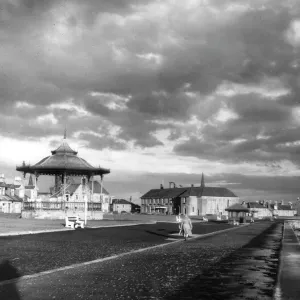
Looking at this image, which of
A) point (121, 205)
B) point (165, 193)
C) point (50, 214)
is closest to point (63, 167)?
point (50, 214)

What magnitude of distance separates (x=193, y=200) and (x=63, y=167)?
11323cm

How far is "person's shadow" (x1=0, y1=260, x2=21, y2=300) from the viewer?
7266mm

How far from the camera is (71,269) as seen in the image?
10.7 meters

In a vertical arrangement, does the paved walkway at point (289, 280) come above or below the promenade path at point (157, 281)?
above

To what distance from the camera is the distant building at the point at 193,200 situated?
162625 millimetres

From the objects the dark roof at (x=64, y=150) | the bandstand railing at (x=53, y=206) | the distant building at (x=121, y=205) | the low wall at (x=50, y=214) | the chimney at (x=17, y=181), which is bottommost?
the low wall at (x=50, y=214)

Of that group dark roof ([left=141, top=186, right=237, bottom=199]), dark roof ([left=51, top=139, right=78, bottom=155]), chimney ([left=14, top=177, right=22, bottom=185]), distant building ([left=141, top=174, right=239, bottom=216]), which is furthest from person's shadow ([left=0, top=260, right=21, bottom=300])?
dark roof ([left=141, top=186, right=237, bottom=199])

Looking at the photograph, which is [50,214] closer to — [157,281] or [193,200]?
[157,281]

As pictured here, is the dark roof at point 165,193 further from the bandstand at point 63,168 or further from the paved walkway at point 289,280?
the paved walkway at point 289,280

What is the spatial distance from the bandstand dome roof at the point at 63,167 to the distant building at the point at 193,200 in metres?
103

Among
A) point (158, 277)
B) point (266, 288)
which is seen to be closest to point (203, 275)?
point (158, 277)

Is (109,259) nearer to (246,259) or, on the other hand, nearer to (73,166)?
(246,259)

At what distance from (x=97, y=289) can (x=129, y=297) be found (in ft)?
2.93

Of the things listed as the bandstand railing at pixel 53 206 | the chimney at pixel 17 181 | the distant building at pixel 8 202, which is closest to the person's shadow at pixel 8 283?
the bandstand railing at pixel 53 206
